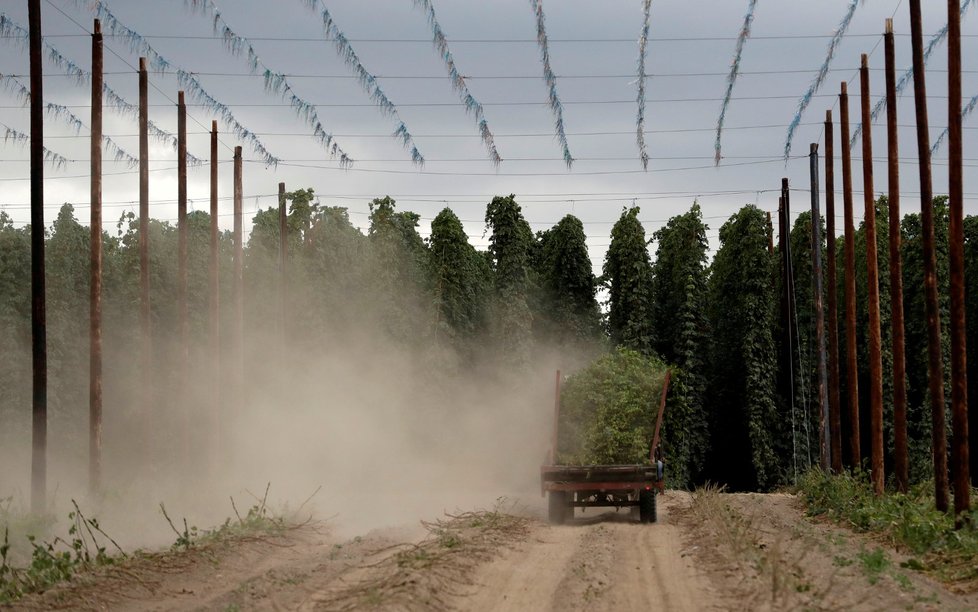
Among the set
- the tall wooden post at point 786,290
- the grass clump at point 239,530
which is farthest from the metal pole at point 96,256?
the tall wooden post at point 786,290

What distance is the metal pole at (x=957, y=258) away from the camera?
72.2ft

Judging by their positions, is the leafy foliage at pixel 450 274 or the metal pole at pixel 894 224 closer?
the metal pole at pixel 894 224

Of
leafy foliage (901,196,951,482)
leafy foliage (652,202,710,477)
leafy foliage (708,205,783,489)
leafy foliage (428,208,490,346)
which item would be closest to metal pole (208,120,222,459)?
leafy foliage (428,208,490,346)

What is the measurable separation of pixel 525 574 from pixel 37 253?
1271cm

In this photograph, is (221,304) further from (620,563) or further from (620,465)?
A: (620,563)

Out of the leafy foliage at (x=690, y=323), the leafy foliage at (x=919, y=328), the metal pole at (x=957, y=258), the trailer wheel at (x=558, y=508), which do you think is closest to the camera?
the metal pole at (x=957, y=258)

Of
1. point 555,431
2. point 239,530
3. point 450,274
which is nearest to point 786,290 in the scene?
point 450,274

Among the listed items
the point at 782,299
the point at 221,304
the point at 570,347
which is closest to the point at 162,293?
the point at 221,304

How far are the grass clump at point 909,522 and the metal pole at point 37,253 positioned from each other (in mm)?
15807

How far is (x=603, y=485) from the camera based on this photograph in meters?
25.2

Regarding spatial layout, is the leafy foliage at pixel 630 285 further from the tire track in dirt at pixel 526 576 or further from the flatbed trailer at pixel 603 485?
the tire track in dirt at pixel 526 576

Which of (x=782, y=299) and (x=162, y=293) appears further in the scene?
(x=162, y=293)

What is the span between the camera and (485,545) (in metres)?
19.8

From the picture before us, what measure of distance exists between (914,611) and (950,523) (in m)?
9.21
